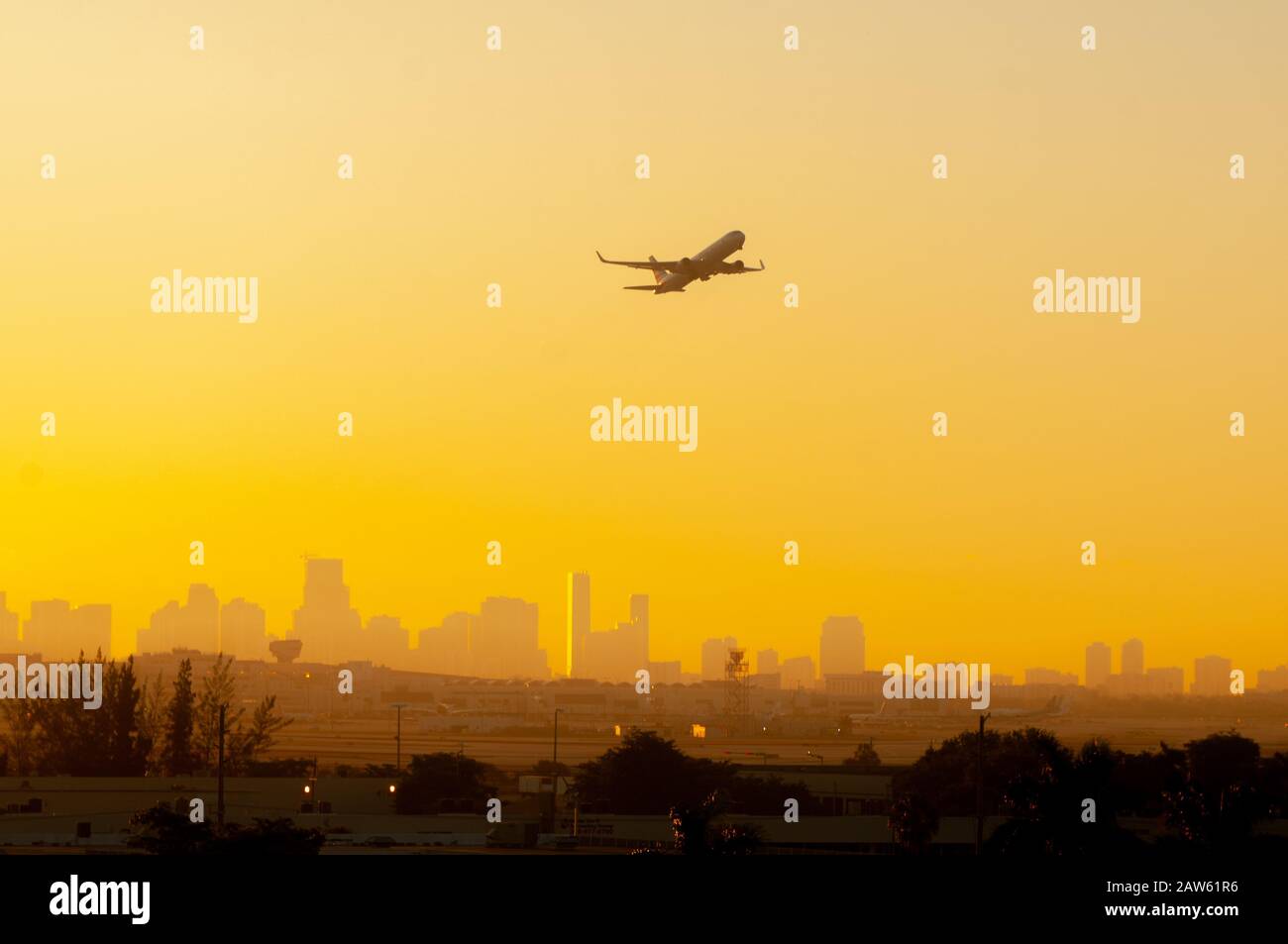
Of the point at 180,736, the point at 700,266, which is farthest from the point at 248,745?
the point at 700,266

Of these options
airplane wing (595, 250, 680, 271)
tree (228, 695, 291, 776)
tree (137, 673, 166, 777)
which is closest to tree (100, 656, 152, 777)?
tree (137, 673, 166, 777)

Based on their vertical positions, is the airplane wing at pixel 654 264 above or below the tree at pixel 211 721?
above

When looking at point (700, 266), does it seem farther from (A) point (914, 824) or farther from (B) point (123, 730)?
(B) point (123, 730)

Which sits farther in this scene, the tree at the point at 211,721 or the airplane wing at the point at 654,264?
the tree at the point at 211,721

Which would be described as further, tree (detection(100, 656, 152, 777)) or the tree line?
tree (detection(100, 656, 152, 777))

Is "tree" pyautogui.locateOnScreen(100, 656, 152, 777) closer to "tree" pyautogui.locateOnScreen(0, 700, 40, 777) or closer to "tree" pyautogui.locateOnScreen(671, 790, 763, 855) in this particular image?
"tree" pyautogui.locateOnScreen(0, 700, 40, 777)

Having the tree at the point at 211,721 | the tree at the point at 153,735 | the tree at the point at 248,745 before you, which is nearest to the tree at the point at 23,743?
the tree at the point at 153,735

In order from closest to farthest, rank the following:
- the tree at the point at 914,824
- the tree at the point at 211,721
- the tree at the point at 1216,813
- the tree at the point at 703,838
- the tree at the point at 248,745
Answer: the tree at the point at 703,838 < the tree at the point at 1216,813 < the tree at the point at 914,824 < the tree at the point at 248,745 < the tree at the point at 211,721

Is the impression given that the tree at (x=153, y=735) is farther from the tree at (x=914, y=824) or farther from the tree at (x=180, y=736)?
the tree at (x=914, y=824)

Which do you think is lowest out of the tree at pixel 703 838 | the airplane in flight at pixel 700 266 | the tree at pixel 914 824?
the tree at pixel 914 824
